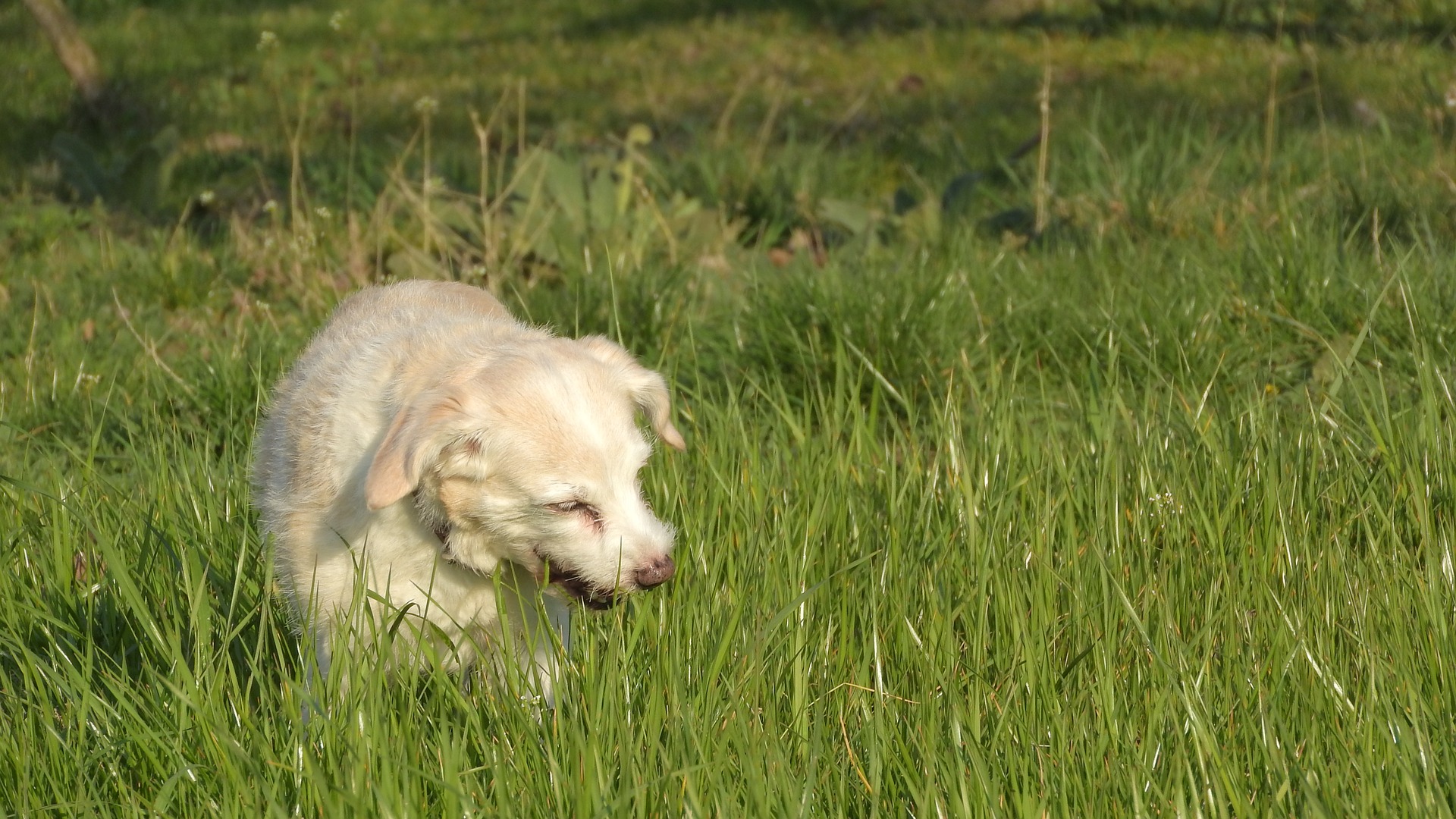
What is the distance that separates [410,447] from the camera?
2521 mm

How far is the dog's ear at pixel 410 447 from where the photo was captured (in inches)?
98.0

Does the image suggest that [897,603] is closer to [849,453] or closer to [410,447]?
[849,453]

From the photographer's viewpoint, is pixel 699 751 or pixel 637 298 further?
pixel 637 298

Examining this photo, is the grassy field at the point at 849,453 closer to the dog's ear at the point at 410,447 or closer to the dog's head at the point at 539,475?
the dog's head at the point at 539,475

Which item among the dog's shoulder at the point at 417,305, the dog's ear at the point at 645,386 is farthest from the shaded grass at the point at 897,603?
the dog's shoulder at the point at 417,305

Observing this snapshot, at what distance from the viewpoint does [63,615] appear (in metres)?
2.99

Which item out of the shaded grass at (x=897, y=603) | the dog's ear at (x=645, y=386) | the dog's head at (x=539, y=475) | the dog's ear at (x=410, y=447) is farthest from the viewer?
the dog's ear at (x=645, y=386)

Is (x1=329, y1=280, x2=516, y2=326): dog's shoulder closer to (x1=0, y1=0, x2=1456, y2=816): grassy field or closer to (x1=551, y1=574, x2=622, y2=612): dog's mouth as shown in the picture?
(x1=0, y1=0, x2=1456, y2=816): grassy field

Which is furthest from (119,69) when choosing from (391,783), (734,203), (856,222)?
(391,783)

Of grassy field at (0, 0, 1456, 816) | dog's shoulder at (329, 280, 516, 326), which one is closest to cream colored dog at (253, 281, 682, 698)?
grassy field at (0, 0, 1456, 816)

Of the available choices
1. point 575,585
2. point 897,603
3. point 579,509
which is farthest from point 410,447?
point 897,603

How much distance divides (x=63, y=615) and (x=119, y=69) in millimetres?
8352

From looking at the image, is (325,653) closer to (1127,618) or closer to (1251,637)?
(1127,618)

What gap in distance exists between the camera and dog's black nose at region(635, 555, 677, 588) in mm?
2654
